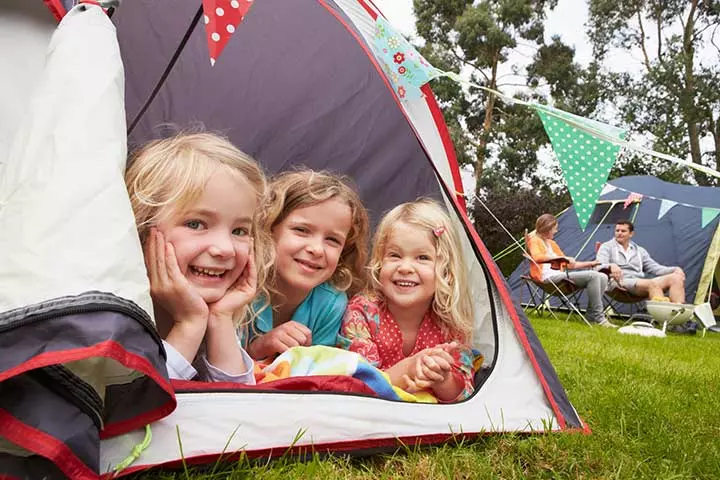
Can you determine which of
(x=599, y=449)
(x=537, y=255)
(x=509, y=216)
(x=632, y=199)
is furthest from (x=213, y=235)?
(x=509, y=216)

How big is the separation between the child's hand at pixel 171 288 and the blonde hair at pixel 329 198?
468 millimetres

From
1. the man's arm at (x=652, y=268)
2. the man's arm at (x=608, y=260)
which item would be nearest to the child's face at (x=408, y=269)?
the man's arm at (x=608, y=260)

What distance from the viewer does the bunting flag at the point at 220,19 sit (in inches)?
55.5

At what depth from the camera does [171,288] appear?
1.24 m

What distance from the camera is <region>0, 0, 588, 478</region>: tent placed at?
111 cm

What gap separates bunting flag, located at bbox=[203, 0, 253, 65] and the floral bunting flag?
47 centimetres

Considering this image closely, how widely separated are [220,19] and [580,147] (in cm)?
106

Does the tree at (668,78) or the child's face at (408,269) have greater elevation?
the tree at (668,78)

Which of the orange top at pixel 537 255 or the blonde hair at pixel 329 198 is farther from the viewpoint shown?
the orange top at pixel 537 255

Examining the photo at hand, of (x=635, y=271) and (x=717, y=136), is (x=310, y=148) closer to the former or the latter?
(x=635, y=271)

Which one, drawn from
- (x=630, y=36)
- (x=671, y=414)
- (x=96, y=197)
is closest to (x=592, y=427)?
(x=671, y=414)

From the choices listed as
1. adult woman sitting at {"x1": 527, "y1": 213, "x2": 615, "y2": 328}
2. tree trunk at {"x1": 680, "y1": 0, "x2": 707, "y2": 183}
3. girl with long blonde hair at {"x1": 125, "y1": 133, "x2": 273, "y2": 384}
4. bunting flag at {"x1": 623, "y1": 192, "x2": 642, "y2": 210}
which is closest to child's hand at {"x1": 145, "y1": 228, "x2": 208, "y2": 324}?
girl with long blonde hair at {"x1": 125, "y1": 133, "x2": 273, "y2": 384}

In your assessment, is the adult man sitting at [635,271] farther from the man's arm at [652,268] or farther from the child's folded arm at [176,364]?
the child's folded arm at [176,364]

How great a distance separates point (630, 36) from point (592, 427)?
15.8 metres
